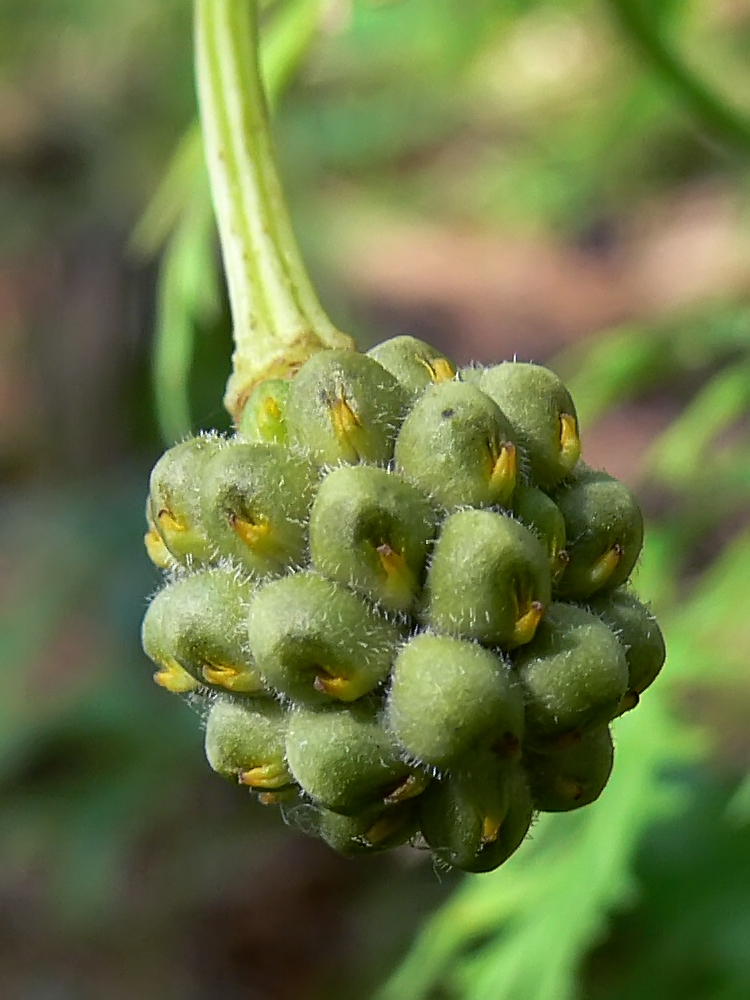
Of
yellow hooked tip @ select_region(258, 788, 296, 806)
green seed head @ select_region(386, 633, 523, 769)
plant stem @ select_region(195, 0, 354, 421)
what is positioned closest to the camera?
green seed head @ select_region(386, 633, 523, 769)

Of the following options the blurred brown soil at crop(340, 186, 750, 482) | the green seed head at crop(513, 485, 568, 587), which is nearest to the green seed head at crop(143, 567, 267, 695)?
the green seed head at crop(513, 485, 568, 587)

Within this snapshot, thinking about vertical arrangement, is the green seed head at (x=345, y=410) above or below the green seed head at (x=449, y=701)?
above

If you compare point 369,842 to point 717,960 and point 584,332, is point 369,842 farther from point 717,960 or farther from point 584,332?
point 584,332

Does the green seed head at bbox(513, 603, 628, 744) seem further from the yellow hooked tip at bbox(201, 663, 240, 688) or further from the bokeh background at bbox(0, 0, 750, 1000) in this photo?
the bokeh background at bbox(0, 0, 750, 1000)

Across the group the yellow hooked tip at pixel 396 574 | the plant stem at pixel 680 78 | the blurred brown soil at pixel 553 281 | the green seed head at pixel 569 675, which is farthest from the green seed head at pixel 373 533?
the blurred brown soil at pixel 553 281

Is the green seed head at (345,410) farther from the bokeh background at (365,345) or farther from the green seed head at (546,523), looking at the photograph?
the bokeh background at (365,345)

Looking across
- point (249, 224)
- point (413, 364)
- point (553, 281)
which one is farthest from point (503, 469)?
point (553, 281)
